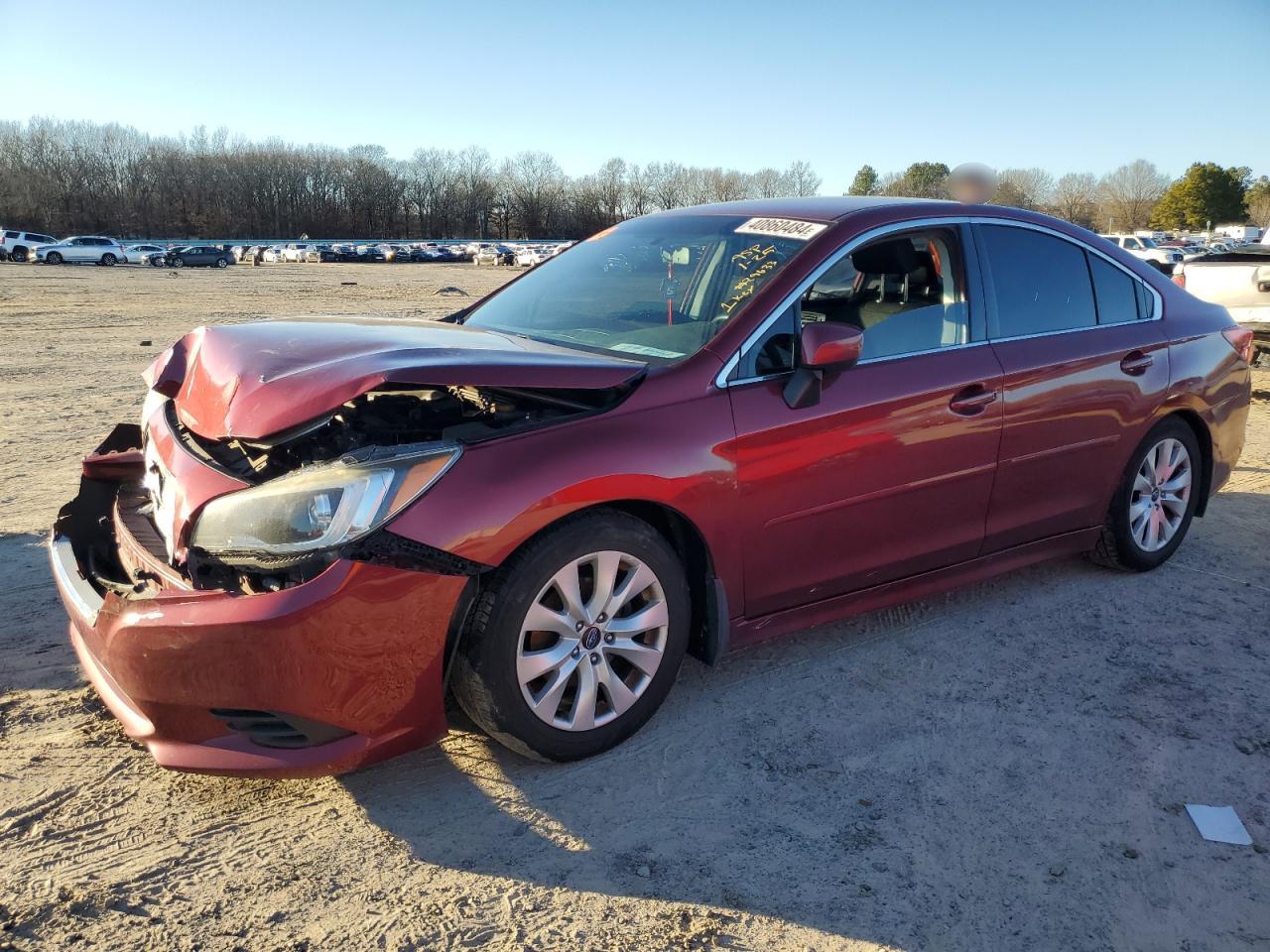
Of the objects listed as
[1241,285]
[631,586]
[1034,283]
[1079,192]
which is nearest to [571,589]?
[631,586]

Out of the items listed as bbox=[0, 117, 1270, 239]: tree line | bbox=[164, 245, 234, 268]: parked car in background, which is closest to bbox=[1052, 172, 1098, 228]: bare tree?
bbox=[0, 117, 1270, 239]: tree line

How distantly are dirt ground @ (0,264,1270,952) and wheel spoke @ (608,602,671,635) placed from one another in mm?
438

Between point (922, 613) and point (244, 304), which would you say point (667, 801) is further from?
point (244, 304)

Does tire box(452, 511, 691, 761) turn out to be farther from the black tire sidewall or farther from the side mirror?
the black tire sidewall

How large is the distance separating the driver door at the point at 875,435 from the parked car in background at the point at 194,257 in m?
58.7

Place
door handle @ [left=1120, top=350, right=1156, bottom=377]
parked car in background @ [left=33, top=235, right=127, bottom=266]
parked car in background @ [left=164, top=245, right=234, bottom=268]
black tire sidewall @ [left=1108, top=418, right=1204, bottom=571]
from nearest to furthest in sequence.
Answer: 1. door handle @ [left=1120, top=350, right=1156, bottom=377]
2. black tire sidewall @ [left=1108, top=418, right=1204, bottom=571]
3. parked car in background @ [left=33, top=235, right=127, bottom=266]
4. parked car in background @ [left=164, top=245, right=234, bottom=268]

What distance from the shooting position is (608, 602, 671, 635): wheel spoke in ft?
10.2

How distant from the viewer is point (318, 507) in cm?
268

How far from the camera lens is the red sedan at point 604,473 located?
2674mm

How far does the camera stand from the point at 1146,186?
120m

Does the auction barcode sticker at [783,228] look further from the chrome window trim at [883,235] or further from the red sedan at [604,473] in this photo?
the chrome window trim at [883,235]

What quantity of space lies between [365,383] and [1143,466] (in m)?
3.78

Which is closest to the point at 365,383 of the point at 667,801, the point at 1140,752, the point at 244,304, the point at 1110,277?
the point at 667,801

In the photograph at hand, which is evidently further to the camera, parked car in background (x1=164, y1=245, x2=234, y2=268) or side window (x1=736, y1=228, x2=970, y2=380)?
parked car in background (x1=164, y1=245, x2=234, y2=268)
